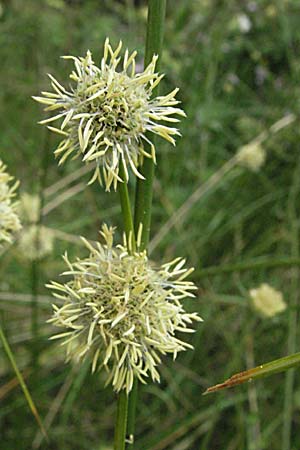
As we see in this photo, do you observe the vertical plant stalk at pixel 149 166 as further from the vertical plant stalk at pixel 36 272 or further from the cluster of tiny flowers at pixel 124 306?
the vertical plant stalk at pixel 36 272

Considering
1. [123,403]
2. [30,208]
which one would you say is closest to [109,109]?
[123,403]

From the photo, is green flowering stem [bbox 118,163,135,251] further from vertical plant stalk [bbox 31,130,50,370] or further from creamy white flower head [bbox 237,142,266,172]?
creamy white flower head [bbox 237,142,266,172]

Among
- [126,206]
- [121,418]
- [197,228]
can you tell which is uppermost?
[197,228]

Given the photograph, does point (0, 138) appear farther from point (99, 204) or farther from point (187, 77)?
point (187, 77)

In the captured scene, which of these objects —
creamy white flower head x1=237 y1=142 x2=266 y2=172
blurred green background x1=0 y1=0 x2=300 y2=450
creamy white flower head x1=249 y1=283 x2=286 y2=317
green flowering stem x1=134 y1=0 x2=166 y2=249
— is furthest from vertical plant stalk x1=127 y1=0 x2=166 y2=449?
creamy white flower head x1=237 y1=142 x2=266 y2=172

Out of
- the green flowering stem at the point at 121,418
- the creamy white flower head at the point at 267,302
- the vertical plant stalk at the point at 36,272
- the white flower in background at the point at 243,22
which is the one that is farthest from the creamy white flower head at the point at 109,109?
the white flower in background at the point at 243,22

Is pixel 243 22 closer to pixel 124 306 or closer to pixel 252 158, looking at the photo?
pixel 252 158
